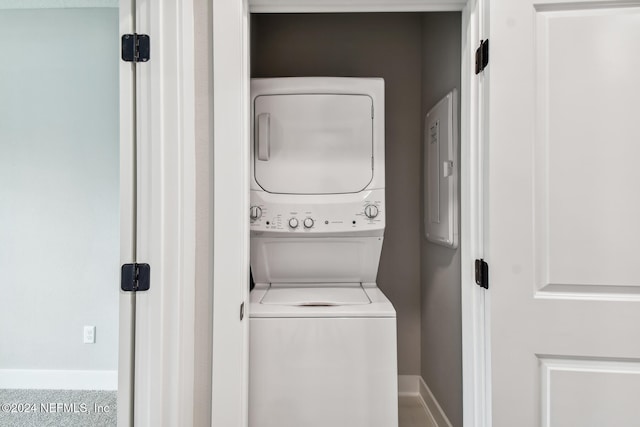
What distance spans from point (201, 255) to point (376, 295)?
3.02 ft

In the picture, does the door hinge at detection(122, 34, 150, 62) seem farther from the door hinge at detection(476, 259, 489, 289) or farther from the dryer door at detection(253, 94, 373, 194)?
the door hinge at detection(476, 259, 489, 289)

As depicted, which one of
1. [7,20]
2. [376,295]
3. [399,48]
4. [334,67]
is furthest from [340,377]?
[7,20]

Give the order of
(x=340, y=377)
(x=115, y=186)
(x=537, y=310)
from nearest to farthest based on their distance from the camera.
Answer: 1. (x=537, y=310)
2. (x=340, y=377)
3. (x=115, y=186)

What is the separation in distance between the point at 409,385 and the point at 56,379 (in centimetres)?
243

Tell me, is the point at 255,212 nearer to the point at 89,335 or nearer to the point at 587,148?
the point at 587,148

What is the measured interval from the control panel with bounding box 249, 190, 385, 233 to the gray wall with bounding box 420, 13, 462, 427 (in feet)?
1.54

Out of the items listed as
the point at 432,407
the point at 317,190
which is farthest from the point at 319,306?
the point at 432,407

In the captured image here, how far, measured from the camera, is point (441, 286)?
79.0 inches

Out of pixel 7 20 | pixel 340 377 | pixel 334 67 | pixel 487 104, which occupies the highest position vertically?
pixel 7 20

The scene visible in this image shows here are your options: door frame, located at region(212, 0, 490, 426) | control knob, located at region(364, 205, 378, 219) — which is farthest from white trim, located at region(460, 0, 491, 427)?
control knob, located at region(364, 205, 378, 219)

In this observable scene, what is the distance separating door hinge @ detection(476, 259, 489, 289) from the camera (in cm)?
116

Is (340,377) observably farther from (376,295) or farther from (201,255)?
(201,255)

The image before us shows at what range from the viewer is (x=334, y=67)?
246 centimetres

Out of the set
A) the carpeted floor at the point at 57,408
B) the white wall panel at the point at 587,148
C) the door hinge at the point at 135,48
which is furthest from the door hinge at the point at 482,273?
the carpeted floor at the point at 57,408
